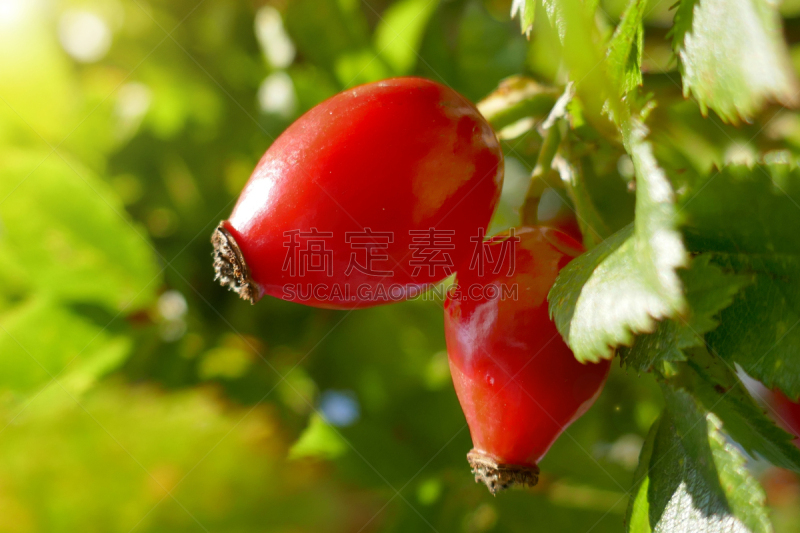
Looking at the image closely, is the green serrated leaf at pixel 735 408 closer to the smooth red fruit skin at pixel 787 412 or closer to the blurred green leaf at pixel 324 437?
the smooth red fruit skin at pixel 787 412

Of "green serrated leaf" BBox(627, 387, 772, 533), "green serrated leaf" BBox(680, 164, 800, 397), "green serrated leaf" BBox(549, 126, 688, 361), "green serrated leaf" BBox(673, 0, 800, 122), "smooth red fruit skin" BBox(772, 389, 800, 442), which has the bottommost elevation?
"smooth red fruit skin" BBox(772, 389, 800, 442)

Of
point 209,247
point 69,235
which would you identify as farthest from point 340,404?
point 69,235

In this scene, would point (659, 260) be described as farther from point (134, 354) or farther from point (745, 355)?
point (134, 354)

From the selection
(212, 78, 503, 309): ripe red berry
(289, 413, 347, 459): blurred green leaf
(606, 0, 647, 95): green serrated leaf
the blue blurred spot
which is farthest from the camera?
the blue blurred spot

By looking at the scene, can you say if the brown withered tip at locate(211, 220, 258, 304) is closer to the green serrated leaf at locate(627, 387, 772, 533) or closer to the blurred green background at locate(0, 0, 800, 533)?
the blurred green background at locate(0, 0, 800, 533)

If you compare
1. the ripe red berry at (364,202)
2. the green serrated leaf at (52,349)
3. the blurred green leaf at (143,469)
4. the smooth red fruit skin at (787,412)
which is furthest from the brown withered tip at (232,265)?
the smooth red fruit skin at (787,412)

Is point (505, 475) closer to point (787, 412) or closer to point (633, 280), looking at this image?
point (633, 280)

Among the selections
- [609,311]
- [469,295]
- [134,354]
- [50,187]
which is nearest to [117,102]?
[50,187]

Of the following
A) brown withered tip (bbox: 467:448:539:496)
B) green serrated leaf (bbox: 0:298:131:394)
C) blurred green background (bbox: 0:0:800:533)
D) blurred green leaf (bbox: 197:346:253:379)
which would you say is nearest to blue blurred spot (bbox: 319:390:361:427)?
blurred green background (bbox: 0:0:800:533)

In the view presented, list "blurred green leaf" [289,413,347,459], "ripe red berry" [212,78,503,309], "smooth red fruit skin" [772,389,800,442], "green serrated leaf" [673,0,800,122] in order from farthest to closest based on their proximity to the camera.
Result: "blurred green leaf" [289,413,347,459]
"smooth red fruit skin" [772,389,800,442]
"ripe red berry" [212,78,503,309]
"green serrated leaf" [673,0,800,122]
